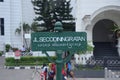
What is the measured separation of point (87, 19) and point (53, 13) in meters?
13.3

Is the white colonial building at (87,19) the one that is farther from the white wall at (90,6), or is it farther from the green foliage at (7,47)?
the green foliage at (7,47)

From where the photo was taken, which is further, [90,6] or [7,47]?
[7,47]

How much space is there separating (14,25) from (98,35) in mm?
14254

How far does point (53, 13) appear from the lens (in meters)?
38.3

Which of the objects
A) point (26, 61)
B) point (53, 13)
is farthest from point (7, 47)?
point (26, 61)

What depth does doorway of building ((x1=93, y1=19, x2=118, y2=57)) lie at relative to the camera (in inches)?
1132

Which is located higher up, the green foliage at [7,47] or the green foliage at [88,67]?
the green foliage at [7,47]

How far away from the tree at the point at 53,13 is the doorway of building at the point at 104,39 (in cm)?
659

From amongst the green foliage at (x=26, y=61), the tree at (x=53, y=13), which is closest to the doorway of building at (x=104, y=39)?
the green foliage at (x=26, y=61)

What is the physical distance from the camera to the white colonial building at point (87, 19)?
26.3 m

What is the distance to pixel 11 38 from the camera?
42.3m

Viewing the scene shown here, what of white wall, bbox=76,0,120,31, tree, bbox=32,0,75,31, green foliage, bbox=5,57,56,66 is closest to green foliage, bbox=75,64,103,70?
white wall, bbox=76,0,120,31

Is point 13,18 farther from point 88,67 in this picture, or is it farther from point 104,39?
point 88,67

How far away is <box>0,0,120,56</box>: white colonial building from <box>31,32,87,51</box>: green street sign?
67.7 ft
